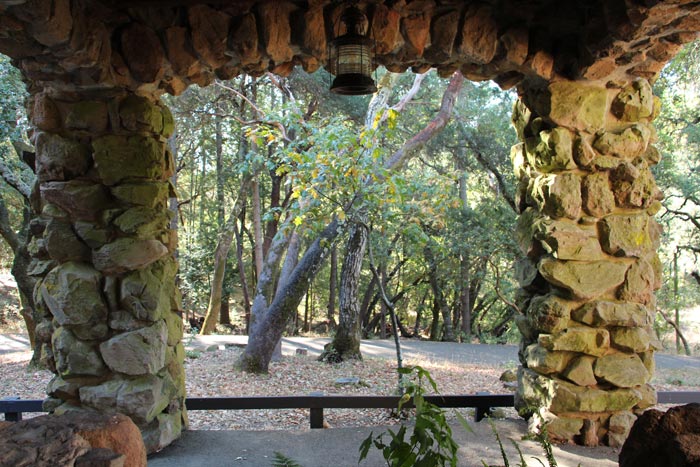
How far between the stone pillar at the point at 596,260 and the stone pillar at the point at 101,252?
2.18 m

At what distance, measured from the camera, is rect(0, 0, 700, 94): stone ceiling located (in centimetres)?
260

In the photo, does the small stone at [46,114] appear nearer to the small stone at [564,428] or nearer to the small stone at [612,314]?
the small stone at [612,314]

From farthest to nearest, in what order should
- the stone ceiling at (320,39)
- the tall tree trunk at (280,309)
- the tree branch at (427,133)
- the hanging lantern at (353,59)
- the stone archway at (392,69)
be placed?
the tree branch at (427,133)
the tall tree trunk at (280,309)
the stone archway at (392,69)
the stone ceiling at (320,39)
the hanging lantern at (353,59)

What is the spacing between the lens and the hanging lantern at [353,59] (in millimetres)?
2396

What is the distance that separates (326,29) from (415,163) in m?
10.9

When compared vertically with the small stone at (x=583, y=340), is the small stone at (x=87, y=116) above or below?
above

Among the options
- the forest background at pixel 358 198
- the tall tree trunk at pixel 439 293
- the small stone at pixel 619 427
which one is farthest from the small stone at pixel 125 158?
the tall tree trunk at pixel 439 293

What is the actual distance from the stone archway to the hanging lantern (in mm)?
257

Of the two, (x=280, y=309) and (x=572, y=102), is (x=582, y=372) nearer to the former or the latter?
(x=572, y=102)

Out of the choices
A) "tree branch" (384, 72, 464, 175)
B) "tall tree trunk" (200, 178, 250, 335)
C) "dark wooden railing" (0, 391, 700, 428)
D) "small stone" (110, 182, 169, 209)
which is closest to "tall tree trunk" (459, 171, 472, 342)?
"tree branch" (384, 72, 464, 175)

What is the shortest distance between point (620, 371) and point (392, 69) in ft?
6.87

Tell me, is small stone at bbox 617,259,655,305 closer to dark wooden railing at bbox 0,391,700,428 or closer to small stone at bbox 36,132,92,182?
dark wooden railing at bbox 0,391,700,428

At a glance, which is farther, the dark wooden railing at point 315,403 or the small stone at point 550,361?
the dark wooden railing at point 315,403

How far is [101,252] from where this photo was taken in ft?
9.50
